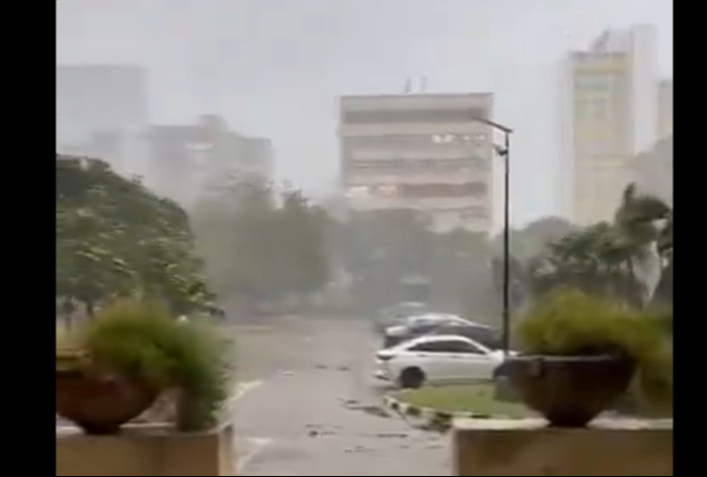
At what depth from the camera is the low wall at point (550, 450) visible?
376cm

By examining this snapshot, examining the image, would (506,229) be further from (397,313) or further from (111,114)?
(111,114)

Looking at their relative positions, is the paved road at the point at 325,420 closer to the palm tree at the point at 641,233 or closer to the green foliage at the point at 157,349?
the green foliage at the point at 157,349

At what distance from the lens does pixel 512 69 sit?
355cm

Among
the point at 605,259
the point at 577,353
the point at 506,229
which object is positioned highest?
the point at 506,229

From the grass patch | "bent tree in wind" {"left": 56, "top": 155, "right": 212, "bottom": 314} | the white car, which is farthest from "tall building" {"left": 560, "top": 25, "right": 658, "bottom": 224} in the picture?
"bent tree in wind" {"left": 56, "top": 155, "right": 212, "bottom": 314}

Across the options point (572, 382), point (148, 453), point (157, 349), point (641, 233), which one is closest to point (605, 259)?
point (641, 233)

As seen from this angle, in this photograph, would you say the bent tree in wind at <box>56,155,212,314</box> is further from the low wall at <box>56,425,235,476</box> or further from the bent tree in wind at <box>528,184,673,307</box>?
the bent tree in wind at <box>528,184,673,307</box>

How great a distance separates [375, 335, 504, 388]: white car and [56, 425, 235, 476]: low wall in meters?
0.67

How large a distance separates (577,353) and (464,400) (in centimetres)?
46

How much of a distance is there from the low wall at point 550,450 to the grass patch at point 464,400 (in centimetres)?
6

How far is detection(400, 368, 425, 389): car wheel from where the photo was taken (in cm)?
388

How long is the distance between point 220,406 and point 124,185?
2.86 feet

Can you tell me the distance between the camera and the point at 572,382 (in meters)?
3.78

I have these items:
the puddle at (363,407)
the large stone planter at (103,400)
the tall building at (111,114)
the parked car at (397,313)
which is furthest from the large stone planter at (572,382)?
the tall building at (111,114)
